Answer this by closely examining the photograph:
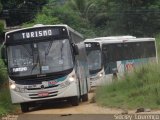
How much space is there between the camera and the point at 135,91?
20.7 m

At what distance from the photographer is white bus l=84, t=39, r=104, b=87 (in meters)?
33.2

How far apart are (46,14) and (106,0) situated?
8445 millimetres

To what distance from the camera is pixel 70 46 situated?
20938mm

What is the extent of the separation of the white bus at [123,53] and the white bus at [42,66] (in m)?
11.9

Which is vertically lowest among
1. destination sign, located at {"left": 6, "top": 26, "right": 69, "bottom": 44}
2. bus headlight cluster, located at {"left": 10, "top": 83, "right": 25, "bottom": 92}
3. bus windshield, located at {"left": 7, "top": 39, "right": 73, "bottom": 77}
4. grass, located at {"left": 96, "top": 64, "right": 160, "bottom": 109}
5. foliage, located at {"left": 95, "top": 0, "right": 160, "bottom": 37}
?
foliage, located at {"left": 95, "top": 0, "right": 160, "bottom": 37}

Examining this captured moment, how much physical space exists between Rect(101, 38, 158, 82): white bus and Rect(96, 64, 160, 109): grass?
9.67 meters

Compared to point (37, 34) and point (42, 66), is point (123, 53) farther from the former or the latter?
point (42, 66)

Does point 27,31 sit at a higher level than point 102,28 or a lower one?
higher

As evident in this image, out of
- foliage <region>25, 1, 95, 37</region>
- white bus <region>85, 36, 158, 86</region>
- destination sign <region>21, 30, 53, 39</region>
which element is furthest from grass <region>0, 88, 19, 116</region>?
foliage <region>25, 1, 95, 37</region>

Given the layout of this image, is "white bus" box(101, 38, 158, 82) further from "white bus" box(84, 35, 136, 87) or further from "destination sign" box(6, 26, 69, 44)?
"destination sign" box(6, 26, 69, 44)

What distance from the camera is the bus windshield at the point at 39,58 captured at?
814 inches

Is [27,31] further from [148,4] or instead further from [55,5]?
[55,5]

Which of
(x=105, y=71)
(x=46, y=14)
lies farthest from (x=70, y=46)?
(x=46, y=14)

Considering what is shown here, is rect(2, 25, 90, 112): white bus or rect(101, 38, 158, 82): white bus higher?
rect(2, 25, 90, 112): white bus
